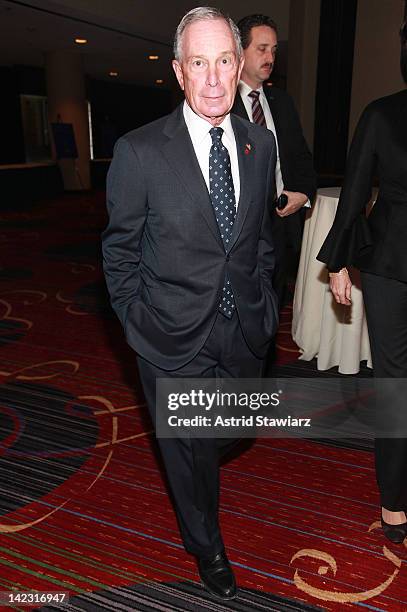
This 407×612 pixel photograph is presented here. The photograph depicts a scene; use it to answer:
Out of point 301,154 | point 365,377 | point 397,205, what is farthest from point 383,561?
point 301,154

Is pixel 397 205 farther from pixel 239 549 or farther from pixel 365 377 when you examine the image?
pixel 365 377

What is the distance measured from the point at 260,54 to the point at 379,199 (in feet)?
3.58

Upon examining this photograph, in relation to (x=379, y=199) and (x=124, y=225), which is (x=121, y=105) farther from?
(x=124, y=225)

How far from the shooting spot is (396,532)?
201 centimetres

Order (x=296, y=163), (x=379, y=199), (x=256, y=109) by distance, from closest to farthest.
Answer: (x=379, y=199)
(x=256, y=109)
(x=296, y=163)

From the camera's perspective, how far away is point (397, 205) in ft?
5.71

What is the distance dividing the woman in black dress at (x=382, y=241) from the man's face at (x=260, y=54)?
0.96 m

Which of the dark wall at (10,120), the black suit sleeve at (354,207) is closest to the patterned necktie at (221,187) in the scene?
the black suit sleeve at (354,207)

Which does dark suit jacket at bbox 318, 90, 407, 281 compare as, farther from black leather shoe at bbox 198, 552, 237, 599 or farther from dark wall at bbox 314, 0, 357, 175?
dark wall at bbox 314, 0, 357, 175

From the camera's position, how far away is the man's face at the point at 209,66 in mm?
1456

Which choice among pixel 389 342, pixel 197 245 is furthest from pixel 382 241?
pixel 197 245

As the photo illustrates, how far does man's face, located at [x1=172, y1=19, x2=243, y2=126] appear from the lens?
57.3 inches

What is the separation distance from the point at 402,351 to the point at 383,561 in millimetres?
713

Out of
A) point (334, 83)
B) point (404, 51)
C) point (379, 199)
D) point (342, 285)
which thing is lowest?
point (342, 285)
